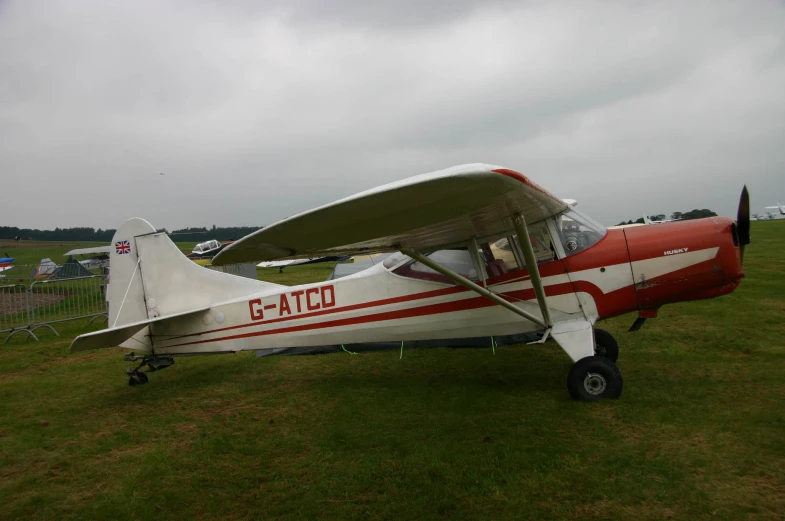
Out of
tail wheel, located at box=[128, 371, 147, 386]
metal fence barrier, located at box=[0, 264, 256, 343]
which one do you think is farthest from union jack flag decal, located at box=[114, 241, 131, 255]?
metal fence barrier, located at box=[0, 264, 256, 343]

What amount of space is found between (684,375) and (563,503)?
3.14 m

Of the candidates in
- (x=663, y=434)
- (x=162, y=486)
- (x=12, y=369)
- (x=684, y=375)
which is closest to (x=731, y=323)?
(x=684, y=375)

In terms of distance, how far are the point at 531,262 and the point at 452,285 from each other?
1.05 meters

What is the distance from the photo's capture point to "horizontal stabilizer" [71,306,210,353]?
4591mm

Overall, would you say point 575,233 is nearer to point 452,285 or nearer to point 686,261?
point 686,261

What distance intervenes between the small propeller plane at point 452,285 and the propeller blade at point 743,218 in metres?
0.01

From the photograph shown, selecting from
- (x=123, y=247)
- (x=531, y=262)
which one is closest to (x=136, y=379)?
(x=123, y=247)

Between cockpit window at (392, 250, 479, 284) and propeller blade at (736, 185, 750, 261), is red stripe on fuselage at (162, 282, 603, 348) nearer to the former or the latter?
cockpit window at (392, 250, 479, 284)

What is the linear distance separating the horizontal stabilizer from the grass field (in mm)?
800

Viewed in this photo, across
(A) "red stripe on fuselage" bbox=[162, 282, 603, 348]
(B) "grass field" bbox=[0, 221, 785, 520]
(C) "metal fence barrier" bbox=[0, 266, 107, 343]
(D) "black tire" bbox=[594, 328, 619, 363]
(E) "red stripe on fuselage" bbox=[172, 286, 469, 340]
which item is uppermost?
(C) "metal fence barrier" bbox=[0, 266, 107, 343]

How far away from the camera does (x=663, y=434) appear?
3.67 metres

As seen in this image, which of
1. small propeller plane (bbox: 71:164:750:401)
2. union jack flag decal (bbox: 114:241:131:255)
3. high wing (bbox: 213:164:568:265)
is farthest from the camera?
union jack flag decal (bbox: 114:241:131:255)

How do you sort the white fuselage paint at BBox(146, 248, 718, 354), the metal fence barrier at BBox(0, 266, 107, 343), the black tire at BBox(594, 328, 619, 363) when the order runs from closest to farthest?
1. the white fuselage paint at BBox(146, 248, 718, 354)
2. the black tire at BBox(594, 328, 619, 363)
3. the metal fence barrier at BBox(0, 266, 107, 343)

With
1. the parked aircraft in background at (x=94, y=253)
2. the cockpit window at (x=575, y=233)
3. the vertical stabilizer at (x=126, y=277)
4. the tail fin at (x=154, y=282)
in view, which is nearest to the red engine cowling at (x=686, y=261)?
the cockpit window at (x=575, y=233)
